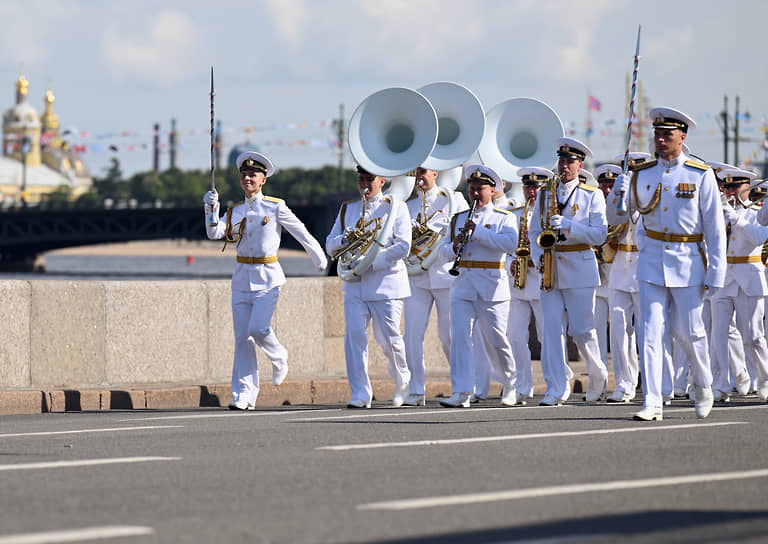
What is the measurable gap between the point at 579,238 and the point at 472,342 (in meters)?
1.55

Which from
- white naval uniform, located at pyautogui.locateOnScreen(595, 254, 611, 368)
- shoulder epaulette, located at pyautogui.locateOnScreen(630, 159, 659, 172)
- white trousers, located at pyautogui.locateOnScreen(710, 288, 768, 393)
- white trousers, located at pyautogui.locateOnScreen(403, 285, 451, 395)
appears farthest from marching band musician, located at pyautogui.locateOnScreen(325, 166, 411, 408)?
white trousers, located at pyautogui.locateOnScreen(710, 288, 768, 393)

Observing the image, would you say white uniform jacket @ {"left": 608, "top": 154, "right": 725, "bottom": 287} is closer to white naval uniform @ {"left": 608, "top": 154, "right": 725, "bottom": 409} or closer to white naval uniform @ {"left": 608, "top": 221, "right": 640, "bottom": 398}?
white naval uniform @ {"left": 608, "top": 154, "right": 725, "bottom": 409}

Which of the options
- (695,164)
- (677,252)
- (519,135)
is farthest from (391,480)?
(519,135)

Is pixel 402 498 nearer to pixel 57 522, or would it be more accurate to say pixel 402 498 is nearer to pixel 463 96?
pixel 57 522

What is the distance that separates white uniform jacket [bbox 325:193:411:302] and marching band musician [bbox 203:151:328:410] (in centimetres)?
31

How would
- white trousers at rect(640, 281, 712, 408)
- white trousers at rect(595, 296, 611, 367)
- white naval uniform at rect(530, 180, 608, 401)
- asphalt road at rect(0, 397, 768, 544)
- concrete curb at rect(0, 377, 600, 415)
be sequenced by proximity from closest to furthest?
1. asphalt road at rect(0, 397, 768, 544)
2. white trousers at rect(640, 281, 712, 408)
3. white naval uniform at rect(530, 180, 608, 401)
4. concrete curb at rect(0, 377, 600, 415)
5. white trousers at rect(595, 296, 611, 367)

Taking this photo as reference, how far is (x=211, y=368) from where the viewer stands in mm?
14664

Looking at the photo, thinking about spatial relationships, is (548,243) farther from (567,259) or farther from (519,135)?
(519,135)

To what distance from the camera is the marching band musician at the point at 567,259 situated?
12320 millimetres

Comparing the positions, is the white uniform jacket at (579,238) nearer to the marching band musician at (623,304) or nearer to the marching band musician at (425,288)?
the marching band musician at (623,304)

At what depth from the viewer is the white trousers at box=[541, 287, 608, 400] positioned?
12297mm

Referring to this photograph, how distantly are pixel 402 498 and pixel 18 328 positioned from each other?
7445 millimetres

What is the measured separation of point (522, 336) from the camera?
13.8 meters

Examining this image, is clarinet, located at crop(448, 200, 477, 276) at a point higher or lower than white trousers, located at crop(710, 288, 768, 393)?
higher
